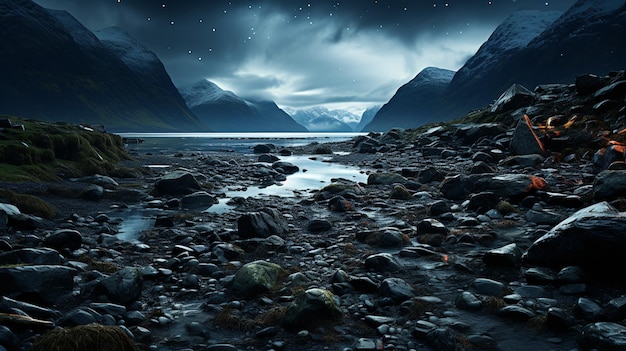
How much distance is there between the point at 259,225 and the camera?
32.1 feet

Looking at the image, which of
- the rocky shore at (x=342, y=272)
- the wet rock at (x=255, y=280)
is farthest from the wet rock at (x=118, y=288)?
the wet rock at (x=255, y=280)

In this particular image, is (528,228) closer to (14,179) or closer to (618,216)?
(618,216)

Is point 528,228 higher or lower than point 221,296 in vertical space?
higher

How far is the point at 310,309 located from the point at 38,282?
4237mm

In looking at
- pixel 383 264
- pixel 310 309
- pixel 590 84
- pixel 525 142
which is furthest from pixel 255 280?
pixel 590 84

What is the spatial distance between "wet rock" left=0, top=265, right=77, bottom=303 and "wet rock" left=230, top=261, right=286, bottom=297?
8.94ft

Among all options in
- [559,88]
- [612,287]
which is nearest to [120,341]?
[612,287]

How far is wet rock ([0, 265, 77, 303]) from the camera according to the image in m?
5.16

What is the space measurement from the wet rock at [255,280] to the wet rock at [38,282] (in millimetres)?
2725

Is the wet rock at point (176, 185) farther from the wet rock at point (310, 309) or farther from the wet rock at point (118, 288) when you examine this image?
the wet rock at point (310, 309)

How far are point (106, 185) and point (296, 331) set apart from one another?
51.7 feet

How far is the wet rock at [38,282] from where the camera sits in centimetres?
516

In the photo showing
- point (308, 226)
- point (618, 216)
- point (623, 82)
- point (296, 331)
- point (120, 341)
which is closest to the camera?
point (120, 341)

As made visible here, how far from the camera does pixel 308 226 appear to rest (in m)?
11.0
